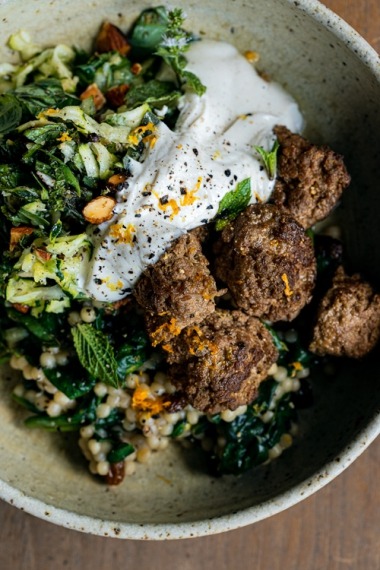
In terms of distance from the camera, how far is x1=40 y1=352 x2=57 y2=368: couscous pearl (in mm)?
4137

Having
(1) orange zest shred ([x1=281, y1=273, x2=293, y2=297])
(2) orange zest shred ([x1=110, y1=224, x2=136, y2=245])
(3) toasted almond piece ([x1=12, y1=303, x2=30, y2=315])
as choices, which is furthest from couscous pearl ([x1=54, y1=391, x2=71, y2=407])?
(1) orange zest shred ([x1=281, y1=273, x2=293, y2=297])

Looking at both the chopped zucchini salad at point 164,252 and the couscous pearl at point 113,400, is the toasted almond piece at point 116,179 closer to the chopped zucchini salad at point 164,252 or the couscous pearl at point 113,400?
the chopped zucchini salad at point 164,252

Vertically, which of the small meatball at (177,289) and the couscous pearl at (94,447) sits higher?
the small meatball at (177,289)

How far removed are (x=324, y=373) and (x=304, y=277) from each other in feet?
2.84

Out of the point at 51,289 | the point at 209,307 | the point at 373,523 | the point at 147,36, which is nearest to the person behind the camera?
the point at 209,307

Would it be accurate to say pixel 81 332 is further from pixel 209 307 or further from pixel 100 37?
pixel 100 37

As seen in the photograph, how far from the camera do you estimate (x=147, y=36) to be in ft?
13.7

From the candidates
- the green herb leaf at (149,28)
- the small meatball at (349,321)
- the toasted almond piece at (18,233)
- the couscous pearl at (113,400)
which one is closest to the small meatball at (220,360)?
the small meatball at (349,321)

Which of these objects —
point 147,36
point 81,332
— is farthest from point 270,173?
point 81,332

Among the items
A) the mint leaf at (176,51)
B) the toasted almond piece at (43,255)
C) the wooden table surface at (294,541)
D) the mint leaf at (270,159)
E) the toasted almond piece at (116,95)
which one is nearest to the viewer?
the toasted almond piece at (43,255)

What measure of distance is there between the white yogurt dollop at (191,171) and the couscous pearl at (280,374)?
3.49 feet

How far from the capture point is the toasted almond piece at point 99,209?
3.55 m

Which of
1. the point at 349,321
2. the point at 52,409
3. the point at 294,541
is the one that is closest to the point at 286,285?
the point at 349,321

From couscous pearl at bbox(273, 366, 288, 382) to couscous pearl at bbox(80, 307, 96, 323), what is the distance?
117cm
